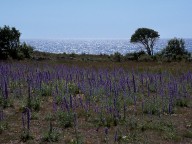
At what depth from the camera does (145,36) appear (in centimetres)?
8400

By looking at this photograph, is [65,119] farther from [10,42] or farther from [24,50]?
[24,50]

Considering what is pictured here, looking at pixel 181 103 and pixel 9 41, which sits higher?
pixel 9 41

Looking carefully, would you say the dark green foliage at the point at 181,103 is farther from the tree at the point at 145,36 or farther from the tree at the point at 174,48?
the tree at the point at 145,36

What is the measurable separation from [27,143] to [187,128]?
4234mm

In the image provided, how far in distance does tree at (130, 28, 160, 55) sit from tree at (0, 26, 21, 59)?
155 feet

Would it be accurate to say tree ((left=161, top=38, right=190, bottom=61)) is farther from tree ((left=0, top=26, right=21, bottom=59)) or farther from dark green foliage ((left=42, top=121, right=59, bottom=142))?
dark green foliage ((left=42, top=121, right=59, bottom=142))

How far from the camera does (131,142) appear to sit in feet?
28.8

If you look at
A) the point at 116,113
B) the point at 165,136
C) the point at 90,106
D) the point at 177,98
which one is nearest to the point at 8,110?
the point at 90,106

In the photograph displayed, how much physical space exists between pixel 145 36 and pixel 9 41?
4849 cm

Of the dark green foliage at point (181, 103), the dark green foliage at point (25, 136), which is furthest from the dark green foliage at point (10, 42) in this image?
the dark green foliage at point (25, 136)

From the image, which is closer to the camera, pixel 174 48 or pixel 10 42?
pixel 10 42

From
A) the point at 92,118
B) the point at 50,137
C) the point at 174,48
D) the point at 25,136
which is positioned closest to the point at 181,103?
the point at 92,118

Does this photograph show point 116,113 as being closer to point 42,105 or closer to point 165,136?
point 165,136

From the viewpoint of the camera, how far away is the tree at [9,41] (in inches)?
1537
